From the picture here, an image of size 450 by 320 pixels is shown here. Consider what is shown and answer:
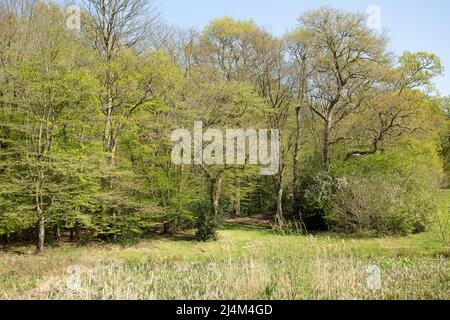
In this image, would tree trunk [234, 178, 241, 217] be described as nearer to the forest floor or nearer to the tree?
the tree

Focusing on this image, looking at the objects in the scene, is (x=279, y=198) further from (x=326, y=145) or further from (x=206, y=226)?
(x=206, y=226)

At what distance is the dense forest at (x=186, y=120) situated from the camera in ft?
48.4

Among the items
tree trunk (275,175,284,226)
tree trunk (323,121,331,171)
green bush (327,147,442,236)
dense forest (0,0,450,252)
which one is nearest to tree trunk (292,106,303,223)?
dense forest (0,0,450,252)

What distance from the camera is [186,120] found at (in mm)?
18625

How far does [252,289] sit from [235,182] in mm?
19637

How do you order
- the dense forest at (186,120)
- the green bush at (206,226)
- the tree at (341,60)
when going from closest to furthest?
the dense forest at (186,120) < the green bush at (206,226) < the tree at (341,60)

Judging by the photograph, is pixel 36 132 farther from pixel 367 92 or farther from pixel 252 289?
pixel 367 92

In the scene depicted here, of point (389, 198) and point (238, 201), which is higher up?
point (389, 198)

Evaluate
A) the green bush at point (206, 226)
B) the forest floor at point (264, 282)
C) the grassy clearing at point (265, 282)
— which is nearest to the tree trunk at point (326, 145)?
the green bush at point (206, 226)

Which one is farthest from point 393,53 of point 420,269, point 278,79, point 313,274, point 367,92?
point 313,274

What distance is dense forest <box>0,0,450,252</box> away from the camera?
14.7 m

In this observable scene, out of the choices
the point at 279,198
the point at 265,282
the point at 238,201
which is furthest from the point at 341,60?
the point at 265,282

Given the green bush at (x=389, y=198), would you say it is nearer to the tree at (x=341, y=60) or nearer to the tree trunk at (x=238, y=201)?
the tree at (x=341, y=60)

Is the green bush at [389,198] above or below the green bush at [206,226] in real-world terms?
above
